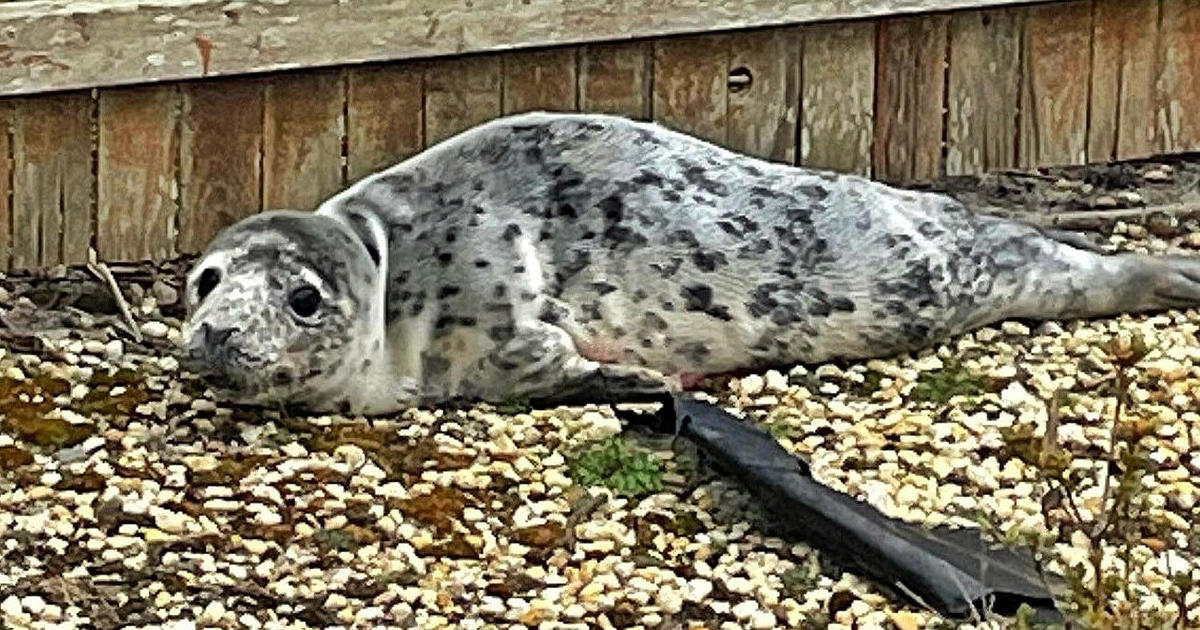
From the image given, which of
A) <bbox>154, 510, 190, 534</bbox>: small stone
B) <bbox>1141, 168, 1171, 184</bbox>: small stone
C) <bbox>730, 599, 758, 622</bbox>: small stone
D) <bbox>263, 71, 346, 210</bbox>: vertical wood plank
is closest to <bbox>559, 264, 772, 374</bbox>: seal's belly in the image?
<bbox>263, 71, 346, 210</bbox>: vertical wood plank

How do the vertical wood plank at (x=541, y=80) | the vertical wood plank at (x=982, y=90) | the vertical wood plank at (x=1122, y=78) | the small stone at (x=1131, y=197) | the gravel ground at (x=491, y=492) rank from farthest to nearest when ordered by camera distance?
the small stone at (x=1131, y=197)
the vertical wood plank at (x=1122, y=78)
the vertical wood plank at (x=982, y=90)
the vertical wood plank at (x=541, y=80)
the gravel ground at (x=491, y=492)

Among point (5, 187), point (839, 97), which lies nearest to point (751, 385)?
point (839, 97)

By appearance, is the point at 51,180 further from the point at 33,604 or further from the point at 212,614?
the point at 212,614

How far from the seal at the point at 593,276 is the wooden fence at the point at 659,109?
209mm

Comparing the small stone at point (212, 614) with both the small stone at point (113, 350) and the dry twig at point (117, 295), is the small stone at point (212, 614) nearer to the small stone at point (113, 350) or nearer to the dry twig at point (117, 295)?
the small stone at point (113, 350)

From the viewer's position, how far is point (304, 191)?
21.3 ft

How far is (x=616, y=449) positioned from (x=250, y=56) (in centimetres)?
130

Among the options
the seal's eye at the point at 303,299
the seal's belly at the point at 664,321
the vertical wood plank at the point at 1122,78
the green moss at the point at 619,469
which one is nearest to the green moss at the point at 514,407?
the seal's belly at the point at 664,321

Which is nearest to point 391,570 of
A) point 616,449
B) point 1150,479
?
point 616,449

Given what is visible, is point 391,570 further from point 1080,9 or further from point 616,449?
point 1080,9

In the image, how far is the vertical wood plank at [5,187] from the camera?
6188 millimetres

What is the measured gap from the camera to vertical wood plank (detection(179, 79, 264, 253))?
20.7 ft

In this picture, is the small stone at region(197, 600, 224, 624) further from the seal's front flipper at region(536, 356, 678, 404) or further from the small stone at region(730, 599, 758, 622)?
the seal's front flipper at region(536, 356, 678, 404)

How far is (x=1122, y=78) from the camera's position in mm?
7078
